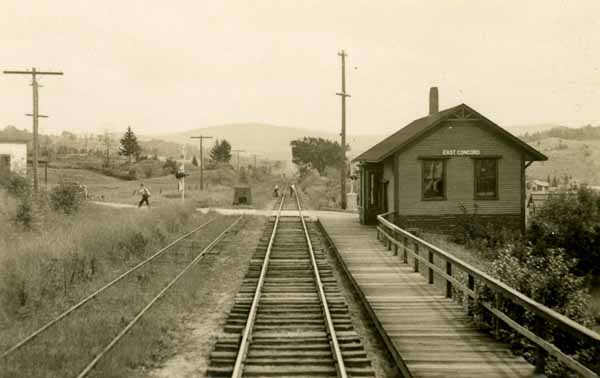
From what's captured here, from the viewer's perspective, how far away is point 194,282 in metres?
13.4

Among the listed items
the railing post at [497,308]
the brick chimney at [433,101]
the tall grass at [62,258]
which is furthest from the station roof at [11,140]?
the railing post at [497,308]

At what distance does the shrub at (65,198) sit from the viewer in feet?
100

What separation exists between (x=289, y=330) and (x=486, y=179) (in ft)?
58.2

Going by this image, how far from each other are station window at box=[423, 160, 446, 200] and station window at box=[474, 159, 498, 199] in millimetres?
1425

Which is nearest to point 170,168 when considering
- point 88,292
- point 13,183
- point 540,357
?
point 13,183

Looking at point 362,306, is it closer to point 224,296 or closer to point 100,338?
point 224,296

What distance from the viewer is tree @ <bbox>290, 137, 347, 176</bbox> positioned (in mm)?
109125

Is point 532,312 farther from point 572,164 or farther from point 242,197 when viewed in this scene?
point 572,164

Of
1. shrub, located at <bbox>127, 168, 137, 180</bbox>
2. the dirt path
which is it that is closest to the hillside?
shrub, located at <bbox>127, 168, 137, 180</bbox>

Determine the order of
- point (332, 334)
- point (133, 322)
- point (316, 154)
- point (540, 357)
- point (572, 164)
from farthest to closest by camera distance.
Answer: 1. point (316, 154)
2. point (572, 164)
3. point (133, 322)
4. point (332, 334)
5. point (540, 357)

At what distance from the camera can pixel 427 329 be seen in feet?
29.1

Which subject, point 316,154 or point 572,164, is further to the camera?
point 316,154

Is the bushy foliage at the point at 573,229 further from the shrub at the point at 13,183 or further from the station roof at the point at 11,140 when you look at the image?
the station roof at the point at 11,140

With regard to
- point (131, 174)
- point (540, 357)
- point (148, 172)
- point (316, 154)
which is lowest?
point (540, 357)
